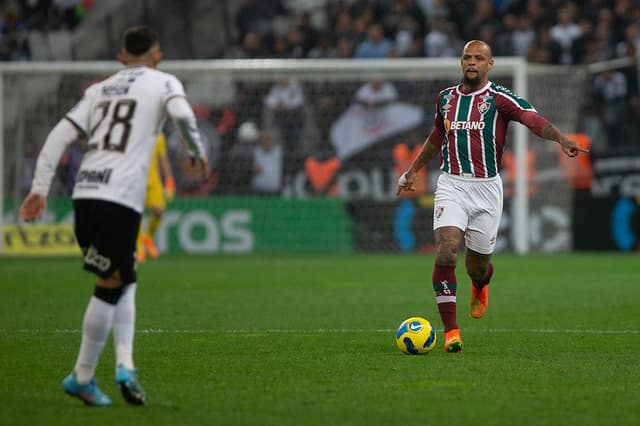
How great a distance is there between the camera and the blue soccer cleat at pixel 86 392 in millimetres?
6633

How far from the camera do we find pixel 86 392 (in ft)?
21.8

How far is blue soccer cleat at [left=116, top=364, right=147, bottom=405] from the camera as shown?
659 cm

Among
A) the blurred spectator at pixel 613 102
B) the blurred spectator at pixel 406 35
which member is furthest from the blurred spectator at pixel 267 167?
the blurred spectator at pixel 613 102

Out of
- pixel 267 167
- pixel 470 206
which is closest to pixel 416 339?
pixel 470 206

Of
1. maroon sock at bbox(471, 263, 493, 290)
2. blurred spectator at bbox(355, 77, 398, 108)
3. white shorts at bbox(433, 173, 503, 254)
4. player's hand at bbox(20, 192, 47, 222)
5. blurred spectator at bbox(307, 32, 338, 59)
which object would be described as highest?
blurred spectator at bbox(307, 32, 338, 59)

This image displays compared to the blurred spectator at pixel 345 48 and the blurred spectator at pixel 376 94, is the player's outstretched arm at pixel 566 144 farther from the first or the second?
the blurred spectator at pixel 345 48

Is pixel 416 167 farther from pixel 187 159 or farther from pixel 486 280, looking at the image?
pixel 187 159

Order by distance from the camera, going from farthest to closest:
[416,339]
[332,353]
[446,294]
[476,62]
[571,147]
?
[476,62] → [446,294] → [332,353] → [416,339] → [571,147]

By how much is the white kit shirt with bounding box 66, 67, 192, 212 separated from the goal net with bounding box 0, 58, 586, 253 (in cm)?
1511

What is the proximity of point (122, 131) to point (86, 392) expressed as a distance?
1.39 m

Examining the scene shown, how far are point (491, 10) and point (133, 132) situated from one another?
1935cm

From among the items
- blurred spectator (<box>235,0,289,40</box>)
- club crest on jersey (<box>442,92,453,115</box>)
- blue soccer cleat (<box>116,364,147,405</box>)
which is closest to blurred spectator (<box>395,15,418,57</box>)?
blurred spectator (<box>235,0,289,40</box>)

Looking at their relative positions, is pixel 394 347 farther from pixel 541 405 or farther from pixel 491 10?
pixel 491 10

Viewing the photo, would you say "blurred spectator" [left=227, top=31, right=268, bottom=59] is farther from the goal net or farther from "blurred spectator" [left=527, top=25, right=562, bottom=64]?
"blurred spectator" [left=527, top=25, right=562, bottom=64]
